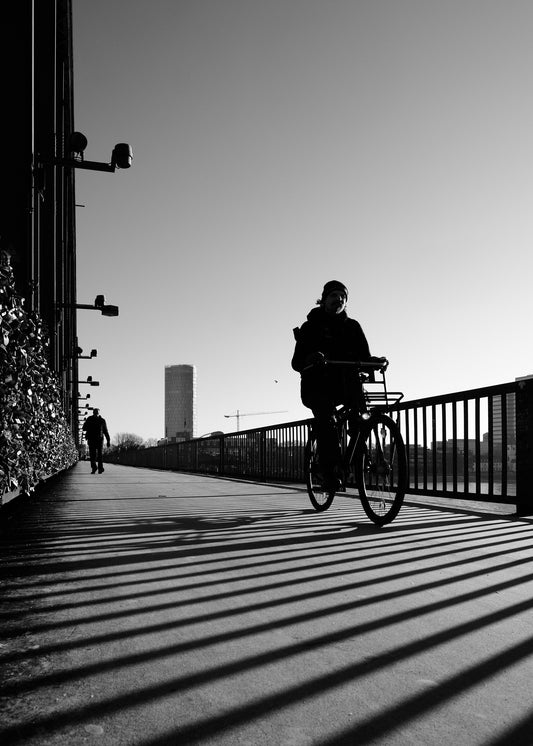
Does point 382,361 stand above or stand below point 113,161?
below

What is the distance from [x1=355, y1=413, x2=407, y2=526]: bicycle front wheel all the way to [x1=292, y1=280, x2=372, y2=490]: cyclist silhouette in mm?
491

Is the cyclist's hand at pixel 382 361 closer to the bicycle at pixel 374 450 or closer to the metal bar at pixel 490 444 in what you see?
the bicycle at pixel 374 450

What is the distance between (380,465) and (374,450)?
4.9 inches

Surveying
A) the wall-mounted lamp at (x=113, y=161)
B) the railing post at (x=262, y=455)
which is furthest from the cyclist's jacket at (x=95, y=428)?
the wall-mounted lamp at (x=113, y=161)

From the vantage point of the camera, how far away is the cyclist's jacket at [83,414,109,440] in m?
18.1

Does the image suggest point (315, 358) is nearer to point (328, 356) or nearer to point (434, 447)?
point (328, 356)

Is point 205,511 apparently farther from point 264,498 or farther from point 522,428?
point 522,428

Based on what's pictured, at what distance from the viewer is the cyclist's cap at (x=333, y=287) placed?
567 centimetres

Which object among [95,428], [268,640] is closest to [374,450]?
[268,640]

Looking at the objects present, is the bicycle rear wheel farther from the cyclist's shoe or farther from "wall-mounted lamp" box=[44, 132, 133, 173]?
"wall-mounted lamp" box=[44, 132, 133, 173]

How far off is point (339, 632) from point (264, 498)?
551 cm

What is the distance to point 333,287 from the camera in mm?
5672

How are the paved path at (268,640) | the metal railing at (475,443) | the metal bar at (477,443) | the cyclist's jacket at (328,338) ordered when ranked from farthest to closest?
1. the metal bar at (477,443)
2. the cyclist's jacket at (328,338)
3. the metal railing at (475,443)
4. the paved path at (268,640)

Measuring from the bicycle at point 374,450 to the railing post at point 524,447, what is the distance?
118 centimetres
